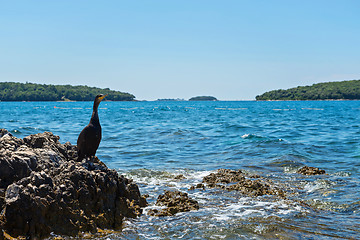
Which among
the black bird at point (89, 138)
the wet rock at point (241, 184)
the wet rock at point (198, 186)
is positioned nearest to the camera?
the black bird at point (89, 138)

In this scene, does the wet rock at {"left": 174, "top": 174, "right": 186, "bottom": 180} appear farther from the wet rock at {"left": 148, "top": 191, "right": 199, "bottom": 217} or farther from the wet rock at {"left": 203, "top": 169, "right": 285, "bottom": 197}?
the wet rock at {"left": 148, "top": 191, "right": 199, "bottom": 217}

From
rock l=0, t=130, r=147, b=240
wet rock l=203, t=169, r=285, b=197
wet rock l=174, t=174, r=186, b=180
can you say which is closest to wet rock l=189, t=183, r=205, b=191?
wet rock l=203, t=169, r=285, b=197

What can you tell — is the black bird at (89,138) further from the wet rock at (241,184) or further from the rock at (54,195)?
the wet rock at (241,184)

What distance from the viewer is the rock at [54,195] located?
5664mm

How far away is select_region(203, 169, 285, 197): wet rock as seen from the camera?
31.7 ft

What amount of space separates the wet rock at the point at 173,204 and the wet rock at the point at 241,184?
195 centimetres

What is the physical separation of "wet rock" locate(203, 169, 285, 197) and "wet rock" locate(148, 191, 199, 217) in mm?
1946

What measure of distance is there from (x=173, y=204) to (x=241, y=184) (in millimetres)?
2852

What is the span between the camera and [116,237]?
6332 mm

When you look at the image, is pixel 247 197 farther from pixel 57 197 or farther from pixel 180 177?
pixel 57 197

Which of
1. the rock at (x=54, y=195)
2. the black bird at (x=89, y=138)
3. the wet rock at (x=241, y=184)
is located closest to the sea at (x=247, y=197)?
the wet rock at (x=241, y=184)

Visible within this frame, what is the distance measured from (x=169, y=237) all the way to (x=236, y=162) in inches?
357

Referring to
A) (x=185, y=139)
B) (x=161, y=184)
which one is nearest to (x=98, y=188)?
(x=161, y=184)

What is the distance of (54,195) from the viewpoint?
6.09 metres
